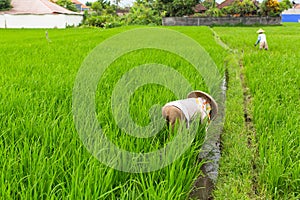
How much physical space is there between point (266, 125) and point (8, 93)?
164cm

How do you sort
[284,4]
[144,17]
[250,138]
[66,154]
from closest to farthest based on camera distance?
[66,154] → [250,138] → [284,4] → [144,17]

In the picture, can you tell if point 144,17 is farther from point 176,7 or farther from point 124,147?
point 124,147

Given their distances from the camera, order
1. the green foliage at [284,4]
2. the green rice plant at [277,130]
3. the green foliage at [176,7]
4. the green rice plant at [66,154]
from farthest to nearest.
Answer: the green foliage at [176,7], the green foliage at [284,4], the green rice plant at [277,130], the green rice plant at [66,154]

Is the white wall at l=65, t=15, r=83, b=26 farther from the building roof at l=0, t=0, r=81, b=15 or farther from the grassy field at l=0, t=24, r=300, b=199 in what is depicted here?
the grassy field at l=0, t=24, r=300, b=199

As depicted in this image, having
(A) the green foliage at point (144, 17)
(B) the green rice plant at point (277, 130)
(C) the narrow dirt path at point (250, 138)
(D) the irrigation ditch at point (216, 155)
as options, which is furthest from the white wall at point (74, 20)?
(D) the irrigation ditch at point (216, 155)

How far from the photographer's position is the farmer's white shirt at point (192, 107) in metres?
1.72

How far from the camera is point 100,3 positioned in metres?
30.9

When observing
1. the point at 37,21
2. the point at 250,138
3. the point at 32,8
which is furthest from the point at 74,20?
the point at 250,138

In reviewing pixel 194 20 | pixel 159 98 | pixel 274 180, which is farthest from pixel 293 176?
pixel 194 20

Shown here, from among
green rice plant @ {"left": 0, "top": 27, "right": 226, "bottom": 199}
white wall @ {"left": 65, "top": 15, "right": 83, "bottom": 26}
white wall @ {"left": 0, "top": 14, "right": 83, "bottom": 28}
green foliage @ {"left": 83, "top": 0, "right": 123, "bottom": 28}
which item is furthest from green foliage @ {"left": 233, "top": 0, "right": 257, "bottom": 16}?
green rice plant @ {"left": 0, "top": 27, "right": 226, "bottom": 199}

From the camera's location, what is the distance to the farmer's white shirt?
1.72 metres

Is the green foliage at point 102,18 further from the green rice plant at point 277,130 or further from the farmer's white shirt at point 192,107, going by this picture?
the farmer's white shirt at point 192,107

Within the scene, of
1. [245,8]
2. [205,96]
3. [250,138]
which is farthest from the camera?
[245,8]

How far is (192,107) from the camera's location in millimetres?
1821
